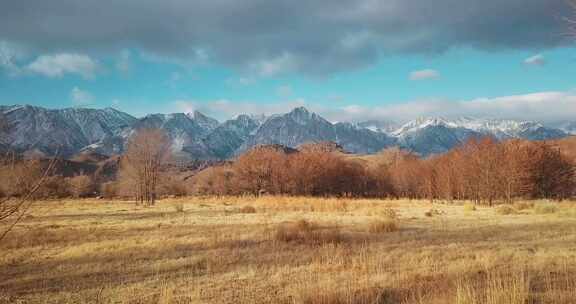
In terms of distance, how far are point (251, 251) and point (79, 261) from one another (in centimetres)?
444

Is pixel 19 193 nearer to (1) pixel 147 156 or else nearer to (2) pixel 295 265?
(2) pixel 295 265

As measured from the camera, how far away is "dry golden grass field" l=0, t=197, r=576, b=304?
22.3 ft

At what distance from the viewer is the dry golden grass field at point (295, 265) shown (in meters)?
6.79

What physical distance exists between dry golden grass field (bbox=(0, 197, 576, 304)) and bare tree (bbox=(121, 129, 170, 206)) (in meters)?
25.1

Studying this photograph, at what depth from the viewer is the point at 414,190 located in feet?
237

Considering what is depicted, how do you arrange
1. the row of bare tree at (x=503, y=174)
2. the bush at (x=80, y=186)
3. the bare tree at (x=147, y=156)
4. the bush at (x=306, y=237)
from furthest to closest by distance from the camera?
the bush at (x=80, y=186) < the bare tree at (x=147, y=156) < the row of bare tree at (x=503, y=174) < the bush at (x=306, y=237)

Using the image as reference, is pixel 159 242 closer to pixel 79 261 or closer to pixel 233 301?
pixel 79 261

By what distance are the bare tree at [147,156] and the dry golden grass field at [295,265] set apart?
25.1 meters

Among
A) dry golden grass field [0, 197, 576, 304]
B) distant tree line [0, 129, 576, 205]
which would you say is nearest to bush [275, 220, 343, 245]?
dry golden grass field [0, 197, 576, 304]

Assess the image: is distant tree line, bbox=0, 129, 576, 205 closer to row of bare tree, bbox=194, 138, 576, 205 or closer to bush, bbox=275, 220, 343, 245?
row of bare tree, bbox=194, 138, 576, 205

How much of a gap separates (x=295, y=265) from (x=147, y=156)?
1349 inches

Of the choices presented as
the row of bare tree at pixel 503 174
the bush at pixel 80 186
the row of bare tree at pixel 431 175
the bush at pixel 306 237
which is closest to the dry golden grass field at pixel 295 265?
the bush at pixel 306 237

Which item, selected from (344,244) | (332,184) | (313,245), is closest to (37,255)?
(313,245)

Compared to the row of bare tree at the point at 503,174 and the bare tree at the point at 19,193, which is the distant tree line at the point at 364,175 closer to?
the row of bare tree at the point at 503,174
